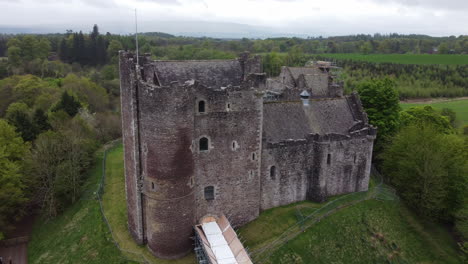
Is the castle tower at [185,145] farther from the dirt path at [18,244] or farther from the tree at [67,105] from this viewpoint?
the tree at [67,105]

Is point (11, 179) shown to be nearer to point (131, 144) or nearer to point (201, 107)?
point (131, 144)

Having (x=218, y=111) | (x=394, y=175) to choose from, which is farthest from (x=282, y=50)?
(x=218, y=111)

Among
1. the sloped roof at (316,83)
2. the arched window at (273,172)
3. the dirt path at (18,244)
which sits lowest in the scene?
the dirt path at (18,244)

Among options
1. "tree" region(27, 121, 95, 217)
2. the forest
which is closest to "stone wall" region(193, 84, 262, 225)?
the forest

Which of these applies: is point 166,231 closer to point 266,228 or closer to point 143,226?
point 143,226

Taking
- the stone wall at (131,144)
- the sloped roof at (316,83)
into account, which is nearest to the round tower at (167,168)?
the stone wall at (131,144)
